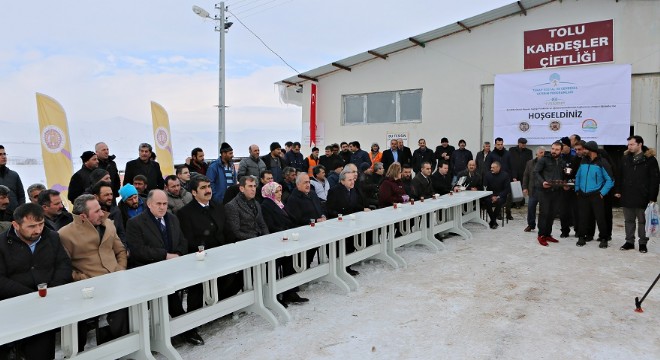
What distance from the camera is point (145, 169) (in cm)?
600

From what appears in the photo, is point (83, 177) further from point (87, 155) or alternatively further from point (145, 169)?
point (145, 169)

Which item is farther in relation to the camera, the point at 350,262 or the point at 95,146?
the point at 95,146

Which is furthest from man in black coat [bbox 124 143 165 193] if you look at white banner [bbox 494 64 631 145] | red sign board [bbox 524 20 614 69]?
red sign board [bbox 524 20 614 69]

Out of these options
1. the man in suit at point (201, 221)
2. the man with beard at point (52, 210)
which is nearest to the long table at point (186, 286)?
the man in suit at point (201, 221)

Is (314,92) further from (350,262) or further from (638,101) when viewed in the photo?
(350,262)

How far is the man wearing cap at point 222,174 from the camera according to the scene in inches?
253

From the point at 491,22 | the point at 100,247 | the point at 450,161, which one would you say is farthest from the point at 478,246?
the point at 491,22

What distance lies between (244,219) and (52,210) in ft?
5.09

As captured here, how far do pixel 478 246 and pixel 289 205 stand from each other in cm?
286

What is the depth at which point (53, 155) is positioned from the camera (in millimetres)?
7539

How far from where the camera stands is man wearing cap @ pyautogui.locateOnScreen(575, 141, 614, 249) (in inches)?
238

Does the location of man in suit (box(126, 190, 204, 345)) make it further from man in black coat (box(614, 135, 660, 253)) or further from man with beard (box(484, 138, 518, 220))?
man with beard (box(484, 138, 518, 220))

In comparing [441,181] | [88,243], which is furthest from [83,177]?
[441,181]

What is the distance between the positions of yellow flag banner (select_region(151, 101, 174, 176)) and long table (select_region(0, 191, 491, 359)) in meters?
5.82
